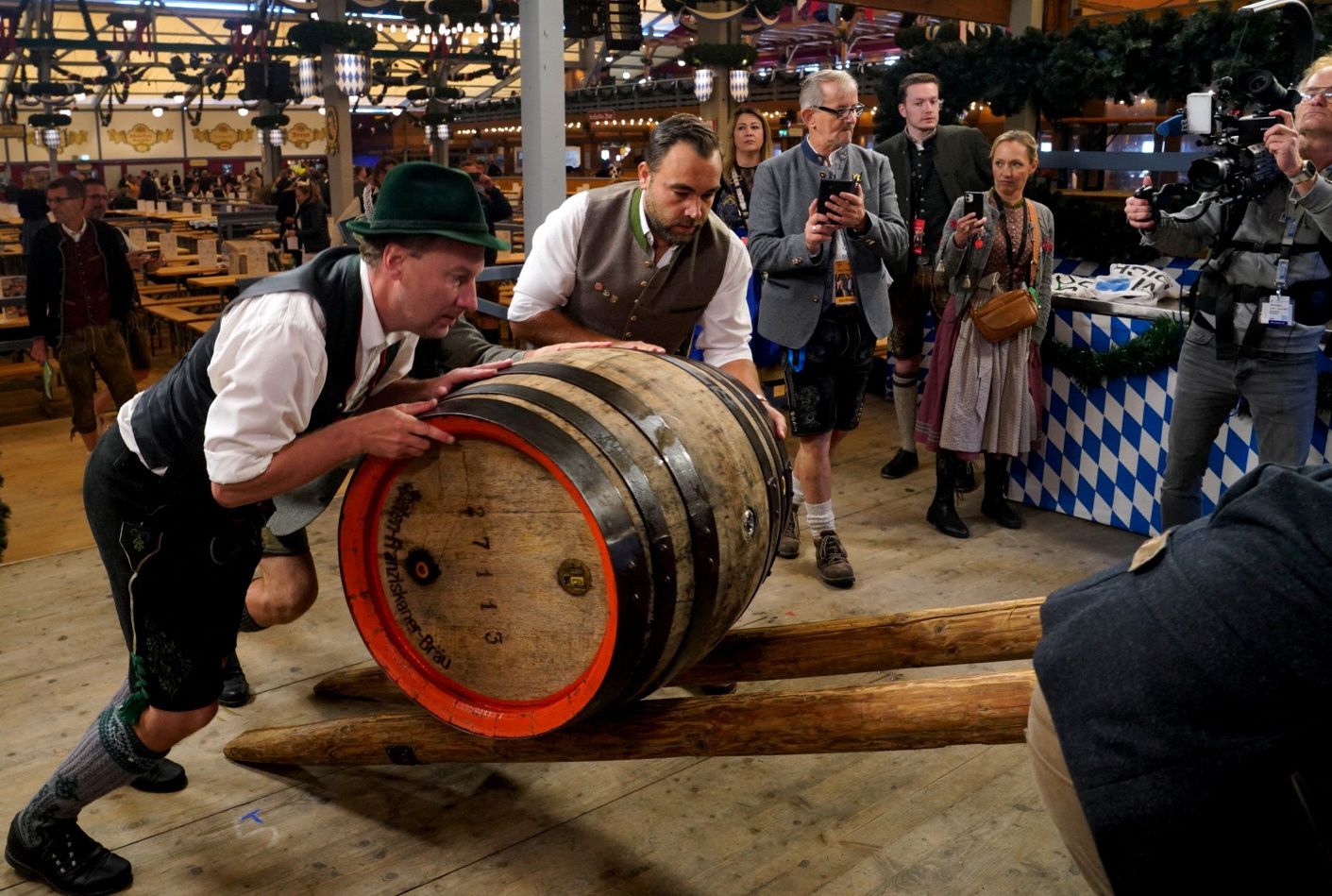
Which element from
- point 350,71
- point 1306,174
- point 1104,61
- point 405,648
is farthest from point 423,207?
point 350,71

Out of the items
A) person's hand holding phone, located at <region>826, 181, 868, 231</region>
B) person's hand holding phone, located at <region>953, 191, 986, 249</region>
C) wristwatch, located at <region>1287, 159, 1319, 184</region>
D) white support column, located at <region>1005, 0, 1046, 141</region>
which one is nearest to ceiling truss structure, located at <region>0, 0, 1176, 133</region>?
white support column, located at <region>1005, 0, 1046, 141</region>

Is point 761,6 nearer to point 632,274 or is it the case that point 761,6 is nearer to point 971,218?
point 971,218

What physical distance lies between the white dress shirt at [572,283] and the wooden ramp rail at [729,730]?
1.07 meters

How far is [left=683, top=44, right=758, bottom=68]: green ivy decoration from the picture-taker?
1027 centimetres

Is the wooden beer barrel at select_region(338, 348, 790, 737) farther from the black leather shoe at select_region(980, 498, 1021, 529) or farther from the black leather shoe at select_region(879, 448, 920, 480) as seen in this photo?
the black leather shoe at select_region(879, 448, 920, 480)

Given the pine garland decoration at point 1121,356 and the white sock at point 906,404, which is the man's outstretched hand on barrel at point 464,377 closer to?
the pine garland decoration at point 1121,356

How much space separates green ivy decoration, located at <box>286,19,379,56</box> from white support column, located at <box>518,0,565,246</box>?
6.07m

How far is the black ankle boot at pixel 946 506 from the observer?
423 cm

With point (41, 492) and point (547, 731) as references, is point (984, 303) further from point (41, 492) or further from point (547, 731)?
point (41, 492)

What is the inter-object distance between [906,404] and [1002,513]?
745 mm

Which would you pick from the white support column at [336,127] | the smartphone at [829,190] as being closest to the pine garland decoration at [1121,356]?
the smartphone at [829,190]

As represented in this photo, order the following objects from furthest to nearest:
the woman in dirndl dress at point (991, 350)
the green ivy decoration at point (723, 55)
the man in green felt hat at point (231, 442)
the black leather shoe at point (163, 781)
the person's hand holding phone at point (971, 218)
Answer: the green ivy decoration at point (723, 55)
the woman in dirndl dress at point (991, 350)
the person's hand holding phone at point (971, 218)
the black leather shoe at point (163, 781)
the man in green felt hat at point (231, 442)

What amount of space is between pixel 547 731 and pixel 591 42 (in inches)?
875

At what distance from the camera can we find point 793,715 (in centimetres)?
190
